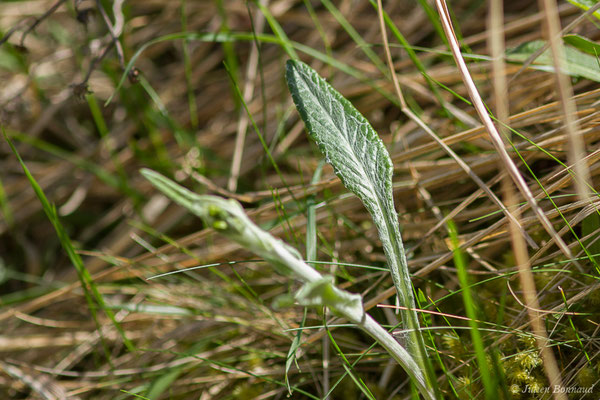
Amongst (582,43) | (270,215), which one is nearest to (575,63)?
(582,43)

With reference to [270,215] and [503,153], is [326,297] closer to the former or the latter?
[503,153]

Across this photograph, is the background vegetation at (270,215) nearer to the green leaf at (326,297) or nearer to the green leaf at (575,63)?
the green leaf at (575,63)


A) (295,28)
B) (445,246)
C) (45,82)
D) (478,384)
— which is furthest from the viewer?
(45,82)

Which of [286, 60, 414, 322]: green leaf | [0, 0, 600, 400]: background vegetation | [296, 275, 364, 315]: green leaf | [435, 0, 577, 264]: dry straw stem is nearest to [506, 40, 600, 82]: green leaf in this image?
[0, 0, 600, 400]: background vegetation

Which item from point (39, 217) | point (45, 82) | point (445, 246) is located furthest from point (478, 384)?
point (45, 82)

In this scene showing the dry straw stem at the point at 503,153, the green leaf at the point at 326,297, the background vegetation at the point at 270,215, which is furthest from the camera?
the background vegetation at the point at 270,215

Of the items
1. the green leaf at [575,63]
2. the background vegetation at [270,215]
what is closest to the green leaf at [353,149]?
the background vegetation at [270,215]

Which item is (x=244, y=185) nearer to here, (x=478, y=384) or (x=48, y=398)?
(x=48, y=398)
